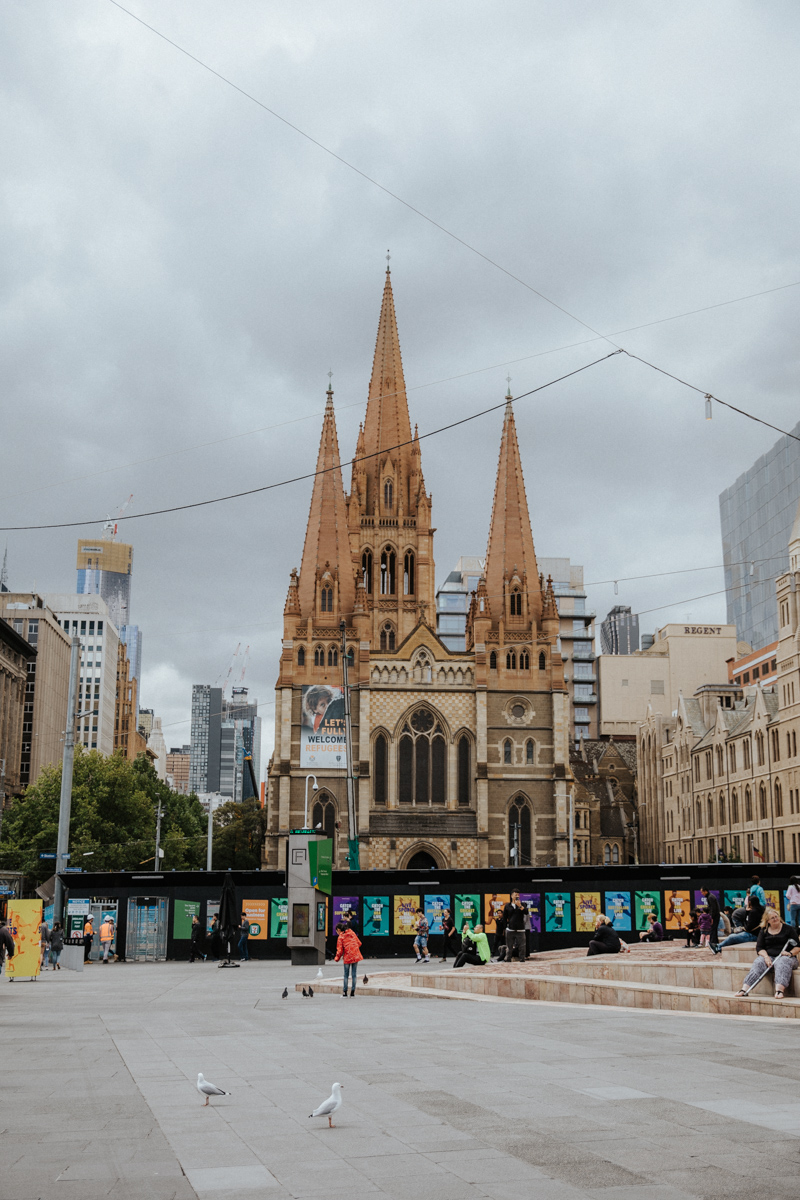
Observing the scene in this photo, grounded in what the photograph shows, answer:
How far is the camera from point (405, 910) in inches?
1390

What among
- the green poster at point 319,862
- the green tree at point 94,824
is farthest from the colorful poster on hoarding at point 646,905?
the green tree at point 94,824

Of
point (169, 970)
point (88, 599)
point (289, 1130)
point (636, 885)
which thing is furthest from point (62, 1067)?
point (88, 599)

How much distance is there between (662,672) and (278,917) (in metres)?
85.4

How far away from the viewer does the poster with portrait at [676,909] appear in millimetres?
34219

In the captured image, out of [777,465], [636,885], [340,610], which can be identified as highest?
[777,465]

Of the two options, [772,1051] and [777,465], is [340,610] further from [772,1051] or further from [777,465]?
[772,1051]

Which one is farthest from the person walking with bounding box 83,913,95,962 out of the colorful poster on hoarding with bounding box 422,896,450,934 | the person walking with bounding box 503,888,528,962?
the person walking with bounding box 503,888,528,962

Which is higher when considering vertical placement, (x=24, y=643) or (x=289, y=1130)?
(x=24, y=643)

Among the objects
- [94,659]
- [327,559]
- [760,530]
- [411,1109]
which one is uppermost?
[760,530]

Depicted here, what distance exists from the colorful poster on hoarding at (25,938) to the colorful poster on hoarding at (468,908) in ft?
42.7

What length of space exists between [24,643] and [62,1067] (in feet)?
289

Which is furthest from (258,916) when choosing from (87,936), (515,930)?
(515,930)

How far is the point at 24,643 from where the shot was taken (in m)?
95.3

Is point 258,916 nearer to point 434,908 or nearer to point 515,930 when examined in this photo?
point 434,908
